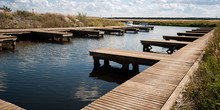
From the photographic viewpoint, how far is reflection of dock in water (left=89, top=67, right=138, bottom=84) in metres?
8.99

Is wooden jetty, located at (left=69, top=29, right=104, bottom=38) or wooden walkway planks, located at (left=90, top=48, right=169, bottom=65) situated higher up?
wooden jetty, located at (left=69, top=29, right=104, bottom=38)

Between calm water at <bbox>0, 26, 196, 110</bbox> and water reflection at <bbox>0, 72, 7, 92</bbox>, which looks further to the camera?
water reflection at <bbox>0, 72, 7, 92</bbox>

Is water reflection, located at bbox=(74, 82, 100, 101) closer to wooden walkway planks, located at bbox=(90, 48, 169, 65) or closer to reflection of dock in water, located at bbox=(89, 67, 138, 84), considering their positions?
reflection of dock in water, located at bbox=(89, 67, 138, 84)

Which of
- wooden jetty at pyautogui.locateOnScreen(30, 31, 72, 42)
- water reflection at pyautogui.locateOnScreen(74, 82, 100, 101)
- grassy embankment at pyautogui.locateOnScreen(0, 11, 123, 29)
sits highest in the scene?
grassy embankment at pyautogui.locateOnScreen(0, 11, 123, 29)

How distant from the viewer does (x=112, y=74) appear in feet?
32.0

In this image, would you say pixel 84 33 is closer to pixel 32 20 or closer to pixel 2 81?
pixel 32 20

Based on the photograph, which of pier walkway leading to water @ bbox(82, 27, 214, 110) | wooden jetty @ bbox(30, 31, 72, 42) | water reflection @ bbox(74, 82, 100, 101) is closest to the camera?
pier walkway leading to water @ bbox(82, 27, 214, 110)

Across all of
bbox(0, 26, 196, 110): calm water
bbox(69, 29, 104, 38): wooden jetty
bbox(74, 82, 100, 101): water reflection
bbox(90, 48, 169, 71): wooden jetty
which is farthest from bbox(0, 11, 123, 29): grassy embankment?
bbox(74, 82, 100, 101): water reflection

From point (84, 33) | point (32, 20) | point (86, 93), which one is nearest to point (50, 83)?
point (86, 93)

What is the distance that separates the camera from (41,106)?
5.87 meters

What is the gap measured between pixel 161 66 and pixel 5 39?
12.4 metres

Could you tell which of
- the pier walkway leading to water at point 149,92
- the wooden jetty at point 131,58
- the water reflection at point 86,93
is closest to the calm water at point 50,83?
the water reflection at point 86,93

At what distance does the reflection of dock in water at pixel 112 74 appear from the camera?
8.99 meters

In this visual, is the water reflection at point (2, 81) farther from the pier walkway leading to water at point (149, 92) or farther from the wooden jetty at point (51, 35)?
the wooden jetty at point (51, 35)
